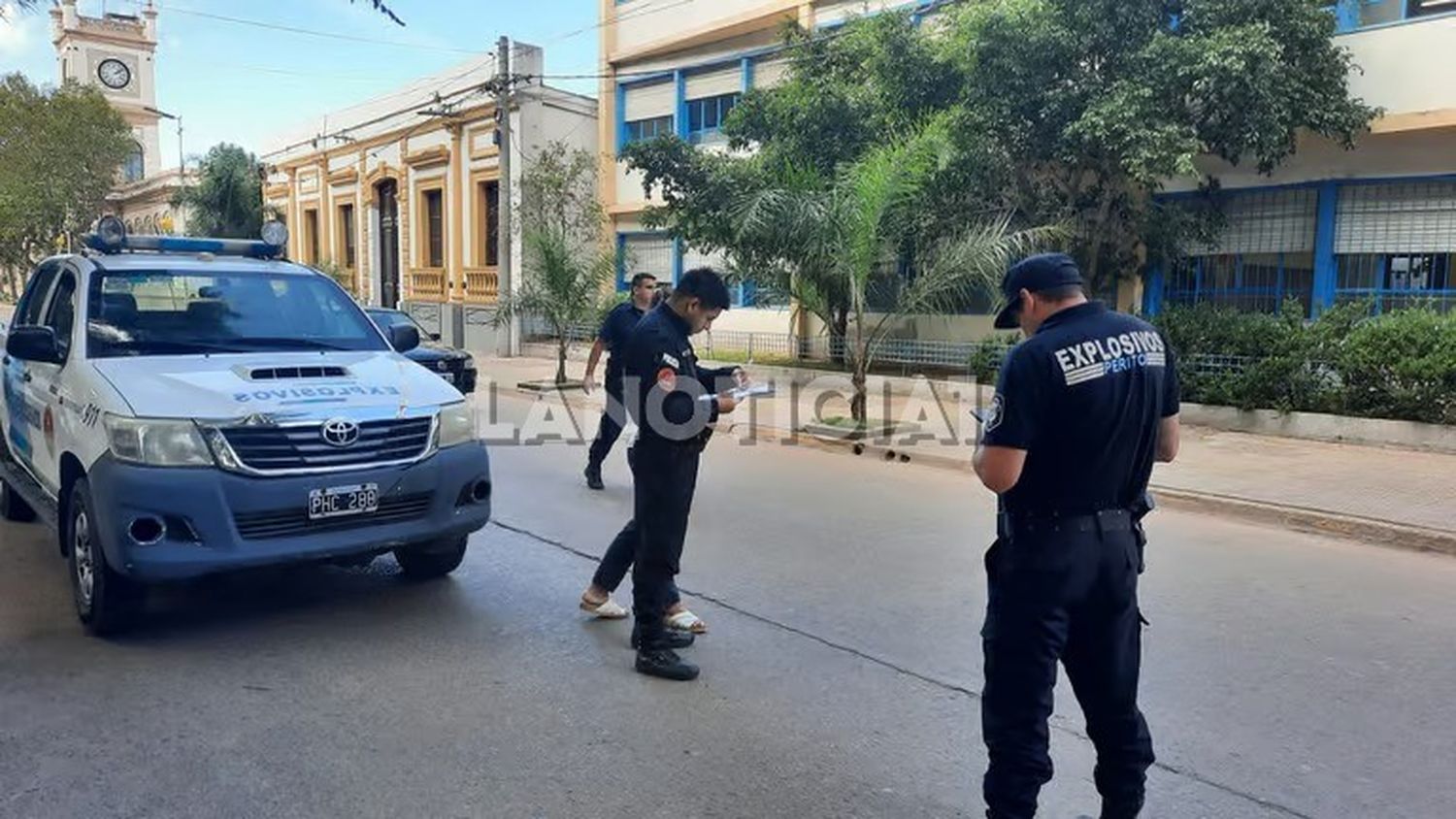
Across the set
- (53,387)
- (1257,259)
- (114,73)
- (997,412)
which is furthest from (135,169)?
(997,412)

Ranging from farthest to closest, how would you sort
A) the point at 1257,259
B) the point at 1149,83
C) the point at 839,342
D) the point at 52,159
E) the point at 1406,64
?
1. the point at 52,159
2. the point at 839,342
3. the point at 1257,259
4. the point at 1406,64
5. the point at 1149,83

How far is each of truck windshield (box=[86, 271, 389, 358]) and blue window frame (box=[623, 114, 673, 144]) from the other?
61.0 ft

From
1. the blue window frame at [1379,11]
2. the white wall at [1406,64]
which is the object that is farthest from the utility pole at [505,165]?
the white wall at [1406,64]

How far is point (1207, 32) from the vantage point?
12.3 metres

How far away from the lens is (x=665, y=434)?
14.8ft

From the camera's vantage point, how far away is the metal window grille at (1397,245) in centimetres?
1282

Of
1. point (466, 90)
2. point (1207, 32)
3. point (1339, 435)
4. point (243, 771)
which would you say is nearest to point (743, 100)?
point (1207, 32)

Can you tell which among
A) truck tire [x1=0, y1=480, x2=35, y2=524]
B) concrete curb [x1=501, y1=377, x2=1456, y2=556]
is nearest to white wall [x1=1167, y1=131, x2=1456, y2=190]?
concrete curb [x1=501, y1=377, x2=1456, y2=556]

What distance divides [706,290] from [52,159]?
3789 cm

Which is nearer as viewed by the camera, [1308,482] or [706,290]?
[706,290]

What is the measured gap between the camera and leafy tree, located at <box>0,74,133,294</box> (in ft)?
112

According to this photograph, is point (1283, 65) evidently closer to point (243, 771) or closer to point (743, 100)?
point (743, 100)

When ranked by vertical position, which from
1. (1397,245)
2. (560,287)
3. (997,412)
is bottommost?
(997,412)

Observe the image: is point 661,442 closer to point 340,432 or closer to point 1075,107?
point 340,432
